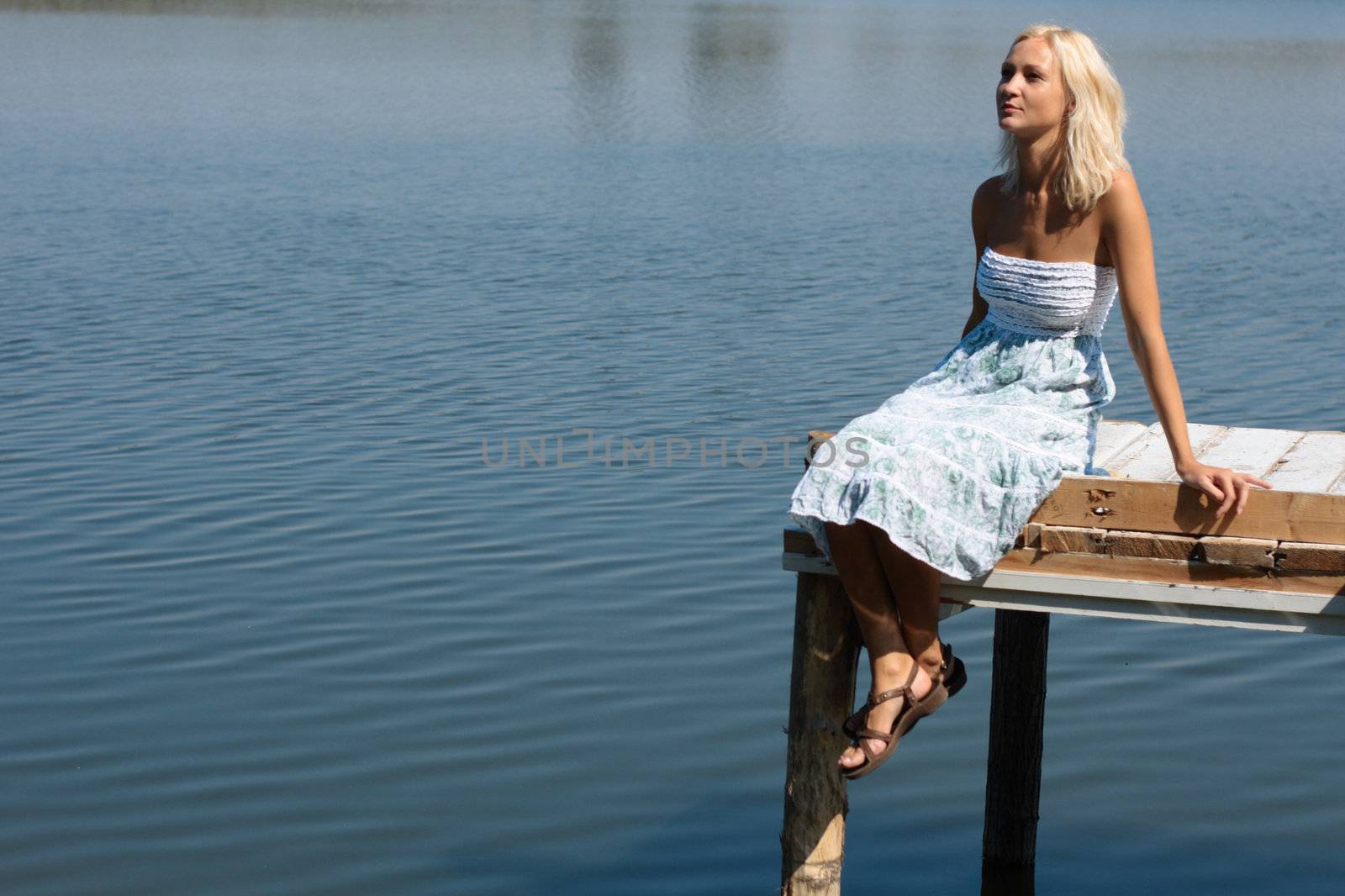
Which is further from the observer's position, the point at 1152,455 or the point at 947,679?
the point at 1152,455

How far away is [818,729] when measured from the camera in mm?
3789

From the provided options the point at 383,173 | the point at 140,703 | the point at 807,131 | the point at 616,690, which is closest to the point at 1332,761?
the point at 616,690

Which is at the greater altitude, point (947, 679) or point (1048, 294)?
point (1048, 294)

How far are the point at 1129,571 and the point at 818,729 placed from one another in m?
0.78

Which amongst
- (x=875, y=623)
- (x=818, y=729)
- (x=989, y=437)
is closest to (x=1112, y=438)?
(x=989, y=437)

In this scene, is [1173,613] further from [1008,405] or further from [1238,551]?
[1008,405]

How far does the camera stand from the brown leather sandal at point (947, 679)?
3672 mm

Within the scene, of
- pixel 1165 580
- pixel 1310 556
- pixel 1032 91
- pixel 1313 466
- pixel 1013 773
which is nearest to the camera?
pixel 1310 556

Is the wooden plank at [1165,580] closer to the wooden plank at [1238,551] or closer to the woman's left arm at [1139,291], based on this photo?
the wooden plank at [1238,551]

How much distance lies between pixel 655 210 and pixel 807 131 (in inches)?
347

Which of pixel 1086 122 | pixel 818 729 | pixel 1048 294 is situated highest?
pixel 1086 122

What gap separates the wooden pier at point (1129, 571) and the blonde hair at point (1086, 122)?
0.64m

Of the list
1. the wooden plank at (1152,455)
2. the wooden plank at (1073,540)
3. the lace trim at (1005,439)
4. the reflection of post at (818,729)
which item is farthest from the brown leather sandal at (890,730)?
the wooden plank at (1152,455)

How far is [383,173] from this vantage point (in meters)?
20.6
